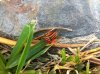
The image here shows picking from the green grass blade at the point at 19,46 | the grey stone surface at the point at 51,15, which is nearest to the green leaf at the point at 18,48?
the green grass blade at the point at 19,46

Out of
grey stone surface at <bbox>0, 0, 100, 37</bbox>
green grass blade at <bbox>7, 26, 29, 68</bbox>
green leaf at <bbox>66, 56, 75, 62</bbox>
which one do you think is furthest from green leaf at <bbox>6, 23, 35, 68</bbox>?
green leaf at <bbox>66, 56, 75, 62</bbox>

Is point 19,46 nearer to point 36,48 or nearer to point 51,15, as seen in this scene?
point 36,48

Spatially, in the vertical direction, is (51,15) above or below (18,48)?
above

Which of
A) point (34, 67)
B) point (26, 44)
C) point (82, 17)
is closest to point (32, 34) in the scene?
point (26, 44)

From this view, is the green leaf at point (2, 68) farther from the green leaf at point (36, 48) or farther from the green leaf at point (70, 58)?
the green leaf at point (70, 58)

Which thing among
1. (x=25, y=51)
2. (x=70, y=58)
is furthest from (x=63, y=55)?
(x=25, y=51)

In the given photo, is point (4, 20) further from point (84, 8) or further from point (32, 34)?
point (84, 8)

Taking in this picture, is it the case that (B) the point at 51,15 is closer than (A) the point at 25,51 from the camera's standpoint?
No
